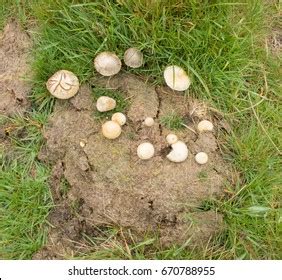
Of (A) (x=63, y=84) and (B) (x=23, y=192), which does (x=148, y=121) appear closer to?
(A) (x=63, y=84)

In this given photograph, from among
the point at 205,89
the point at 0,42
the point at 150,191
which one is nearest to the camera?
the point at 150,191

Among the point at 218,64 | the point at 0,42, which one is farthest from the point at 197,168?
the point at 0,42

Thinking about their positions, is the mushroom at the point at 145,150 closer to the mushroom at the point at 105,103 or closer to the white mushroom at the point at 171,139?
the white mushroom at the point at 171,139

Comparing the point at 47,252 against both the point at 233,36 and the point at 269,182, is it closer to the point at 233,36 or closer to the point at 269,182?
the point at 269,182

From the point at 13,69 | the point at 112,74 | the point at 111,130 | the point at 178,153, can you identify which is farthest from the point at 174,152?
the point at 13,69

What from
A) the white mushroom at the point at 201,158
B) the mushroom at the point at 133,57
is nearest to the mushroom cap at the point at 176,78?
the mushroom at the point at 133,57

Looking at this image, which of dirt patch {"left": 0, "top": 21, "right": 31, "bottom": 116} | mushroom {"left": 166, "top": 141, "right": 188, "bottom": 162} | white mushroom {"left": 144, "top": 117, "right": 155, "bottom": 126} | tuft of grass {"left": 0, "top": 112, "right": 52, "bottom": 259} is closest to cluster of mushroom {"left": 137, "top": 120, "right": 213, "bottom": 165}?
mushroom {"left": 166, "top": 141, "right": 188, "bottom": 162}
